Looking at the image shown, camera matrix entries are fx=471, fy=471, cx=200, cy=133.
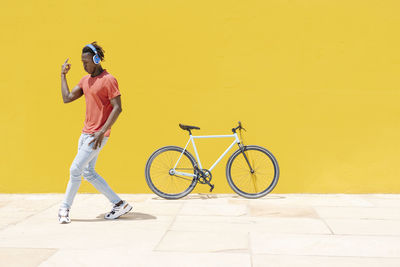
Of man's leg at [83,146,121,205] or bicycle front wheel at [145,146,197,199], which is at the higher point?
man's leg at [83,146,121,205]

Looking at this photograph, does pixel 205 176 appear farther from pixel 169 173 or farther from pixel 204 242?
pixel 204 242

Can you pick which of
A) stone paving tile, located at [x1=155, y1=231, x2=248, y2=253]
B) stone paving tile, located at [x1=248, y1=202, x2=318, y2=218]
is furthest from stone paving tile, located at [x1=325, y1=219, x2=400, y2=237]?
stone paving tile, located at [x1=155, y1=231, x2=248, y2=253]

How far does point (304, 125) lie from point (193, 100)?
158 centimetres

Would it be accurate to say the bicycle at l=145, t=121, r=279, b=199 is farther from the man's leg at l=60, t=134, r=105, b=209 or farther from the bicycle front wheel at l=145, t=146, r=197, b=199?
the man's leg at l=60, t=134, r=105, b=209

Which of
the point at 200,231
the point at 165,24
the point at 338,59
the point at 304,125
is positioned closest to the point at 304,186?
the point at 304,125

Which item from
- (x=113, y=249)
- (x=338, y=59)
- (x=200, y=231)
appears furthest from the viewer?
(x=338, y=59)

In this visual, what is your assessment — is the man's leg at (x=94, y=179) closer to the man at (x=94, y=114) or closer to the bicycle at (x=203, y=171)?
the man at (x=94, y=114)

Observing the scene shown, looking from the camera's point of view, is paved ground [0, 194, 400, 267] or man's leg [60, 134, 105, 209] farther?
man's leg [60, 134, 105, 209]

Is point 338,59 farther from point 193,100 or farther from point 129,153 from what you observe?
point 129,153

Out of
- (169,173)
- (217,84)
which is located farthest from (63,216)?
(217,84)

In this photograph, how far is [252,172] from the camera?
6414 millimetres

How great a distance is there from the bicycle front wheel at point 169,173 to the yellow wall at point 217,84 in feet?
0.92

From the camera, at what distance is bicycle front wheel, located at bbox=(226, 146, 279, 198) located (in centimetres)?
635

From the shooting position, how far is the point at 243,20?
6.46 metres
